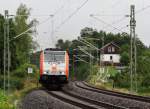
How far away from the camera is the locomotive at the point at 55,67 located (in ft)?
139

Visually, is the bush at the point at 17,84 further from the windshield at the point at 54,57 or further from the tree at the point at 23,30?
the tree at the point at 23,30

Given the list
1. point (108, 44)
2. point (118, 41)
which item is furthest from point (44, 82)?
point (118, 41)

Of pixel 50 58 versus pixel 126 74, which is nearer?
pixel 50 58

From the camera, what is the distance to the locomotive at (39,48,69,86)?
139 feet

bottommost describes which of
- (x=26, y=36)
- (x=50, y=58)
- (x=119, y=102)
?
(x=119, y=102)

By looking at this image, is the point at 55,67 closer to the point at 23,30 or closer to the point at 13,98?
the point at 13,98

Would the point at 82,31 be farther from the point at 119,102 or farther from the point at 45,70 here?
the point at 119,102

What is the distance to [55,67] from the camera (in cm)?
4234

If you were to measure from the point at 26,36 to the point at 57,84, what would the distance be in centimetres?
5780

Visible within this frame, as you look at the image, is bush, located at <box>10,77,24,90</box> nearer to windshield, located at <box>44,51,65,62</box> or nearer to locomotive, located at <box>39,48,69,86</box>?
locomotive, located at <box>39,48,69,86</box>

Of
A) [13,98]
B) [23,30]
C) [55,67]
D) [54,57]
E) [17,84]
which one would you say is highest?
[23,30]

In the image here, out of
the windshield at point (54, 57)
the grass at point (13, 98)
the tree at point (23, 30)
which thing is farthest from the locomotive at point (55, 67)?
the tree at point (23, 30)

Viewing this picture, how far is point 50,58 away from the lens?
42625 mm

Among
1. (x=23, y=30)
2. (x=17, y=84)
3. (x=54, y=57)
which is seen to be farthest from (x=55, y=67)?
(x=23, y=30)
